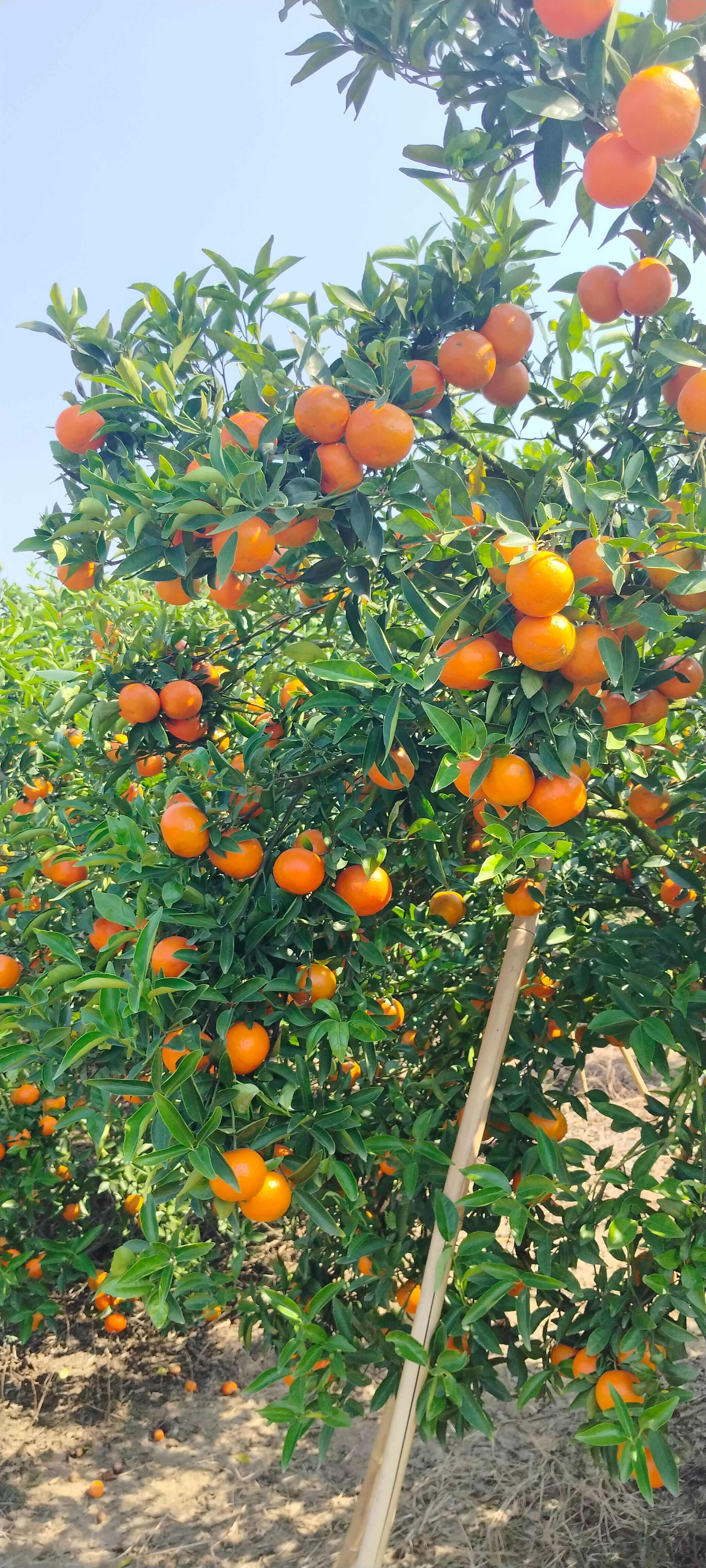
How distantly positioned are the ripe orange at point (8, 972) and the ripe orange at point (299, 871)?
2.46 ft

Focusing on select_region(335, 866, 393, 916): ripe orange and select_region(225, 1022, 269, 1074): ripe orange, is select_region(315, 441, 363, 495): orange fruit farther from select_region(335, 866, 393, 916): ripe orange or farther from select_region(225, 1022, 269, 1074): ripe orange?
select_region(225, 1022, 269, 1074): ripe orange

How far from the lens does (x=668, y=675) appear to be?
4.31ft

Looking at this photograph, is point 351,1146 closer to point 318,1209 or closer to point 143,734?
point 318,1209

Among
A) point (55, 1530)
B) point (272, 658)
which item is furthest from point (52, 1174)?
point (272, 658)

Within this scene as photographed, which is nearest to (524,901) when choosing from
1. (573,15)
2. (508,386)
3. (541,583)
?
(541,583)

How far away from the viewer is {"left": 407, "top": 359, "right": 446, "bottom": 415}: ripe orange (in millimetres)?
1354

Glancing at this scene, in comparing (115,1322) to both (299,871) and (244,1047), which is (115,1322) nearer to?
(244,1047)

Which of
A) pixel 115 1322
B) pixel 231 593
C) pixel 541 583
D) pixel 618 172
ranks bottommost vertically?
pixel 115 1322

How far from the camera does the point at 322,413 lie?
1.26 metres

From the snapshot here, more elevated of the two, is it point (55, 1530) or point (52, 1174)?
point (52, 1174)

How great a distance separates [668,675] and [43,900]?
1407 mm

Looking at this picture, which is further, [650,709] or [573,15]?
[650,709]

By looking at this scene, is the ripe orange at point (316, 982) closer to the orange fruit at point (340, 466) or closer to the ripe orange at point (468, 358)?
the orange fruit at point (340, 466)

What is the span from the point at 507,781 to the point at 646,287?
776mm
